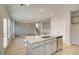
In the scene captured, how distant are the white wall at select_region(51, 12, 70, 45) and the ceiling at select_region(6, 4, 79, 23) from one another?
115 millimetres

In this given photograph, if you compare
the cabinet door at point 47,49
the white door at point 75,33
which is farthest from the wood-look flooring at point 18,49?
the white door at point 75,33

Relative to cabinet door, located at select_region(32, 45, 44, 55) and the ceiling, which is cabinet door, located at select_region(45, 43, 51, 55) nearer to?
cabinet door, located at select_region(32, 45, 44, 55)

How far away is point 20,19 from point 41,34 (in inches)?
21.7

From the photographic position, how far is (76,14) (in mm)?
2297

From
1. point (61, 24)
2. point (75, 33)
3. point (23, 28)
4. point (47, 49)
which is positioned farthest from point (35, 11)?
point (75, 33)

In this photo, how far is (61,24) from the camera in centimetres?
228

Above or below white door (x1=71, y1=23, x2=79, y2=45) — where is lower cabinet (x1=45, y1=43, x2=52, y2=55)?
below

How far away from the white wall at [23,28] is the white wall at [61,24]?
46 centimetres

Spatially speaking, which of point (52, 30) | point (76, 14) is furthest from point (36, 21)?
point (76, 14)

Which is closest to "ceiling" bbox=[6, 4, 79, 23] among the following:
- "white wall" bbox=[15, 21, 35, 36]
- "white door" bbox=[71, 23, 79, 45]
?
"white wall" bbox=[15, 21, 35, 36]

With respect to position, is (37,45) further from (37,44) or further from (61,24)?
(61,24)

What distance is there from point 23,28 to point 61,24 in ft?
2.82

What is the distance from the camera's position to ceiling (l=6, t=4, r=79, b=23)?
6.30ft
